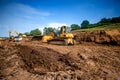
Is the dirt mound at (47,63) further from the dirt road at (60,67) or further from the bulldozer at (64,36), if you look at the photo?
the bulldozer at (64,36)

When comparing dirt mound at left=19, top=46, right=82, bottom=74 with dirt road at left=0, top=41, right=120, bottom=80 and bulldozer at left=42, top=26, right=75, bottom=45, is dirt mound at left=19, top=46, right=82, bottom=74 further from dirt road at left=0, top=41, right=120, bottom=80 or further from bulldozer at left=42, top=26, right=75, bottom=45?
bulldozer at left=42, top=26, right=75, bottom=45

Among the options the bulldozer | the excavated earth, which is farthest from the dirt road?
the bulldozer

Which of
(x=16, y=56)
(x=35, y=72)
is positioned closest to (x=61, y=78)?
(x=35, y=72)

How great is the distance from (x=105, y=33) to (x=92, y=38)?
1717 mm

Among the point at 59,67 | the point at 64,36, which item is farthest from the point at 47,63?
the point at 64,36

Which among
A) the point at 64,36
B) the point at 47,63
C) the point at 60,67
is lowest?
the point at 60,67

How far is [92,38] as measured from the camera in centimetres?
1512

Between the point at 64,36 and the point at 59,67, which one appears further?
the point at 64,36

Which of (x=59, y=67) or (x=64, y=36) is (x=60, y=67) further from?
(x=64, y=36)

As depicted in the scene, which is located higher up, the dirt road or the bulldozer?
the bulldozer

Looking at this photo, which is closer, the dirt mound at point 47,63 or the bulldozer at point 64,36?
the dirt mound at point 47,63

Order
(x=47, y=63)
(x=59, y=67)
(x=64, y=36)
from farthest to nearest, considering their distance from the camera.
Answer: (x=64, y=36) < (x=47, y=63) < (x=59, y=67)

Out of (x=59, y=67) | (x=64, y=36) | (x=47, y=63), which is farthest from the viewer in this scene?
(x=64, y=36)

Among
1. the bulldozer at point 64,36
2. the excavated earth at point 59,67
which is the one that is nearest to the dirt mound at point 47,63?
the excavated earth at point 59,67
